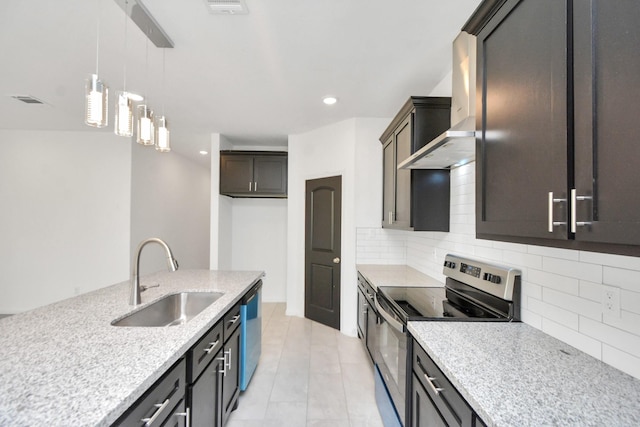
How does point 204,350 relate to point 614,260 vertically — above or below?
below

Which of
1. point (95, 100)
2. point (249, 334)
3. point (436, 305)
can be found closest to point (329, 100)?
point (95, 100)

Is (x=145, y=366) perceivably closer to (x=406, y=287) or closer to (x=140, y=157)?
(x=406, y=287)

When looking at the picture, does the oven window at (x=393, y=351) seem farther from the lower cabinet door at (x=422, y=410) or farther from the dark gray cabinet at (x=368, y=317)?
the dark gray cabinet at (x=368, y=317)

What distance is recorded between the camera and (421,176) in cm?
254

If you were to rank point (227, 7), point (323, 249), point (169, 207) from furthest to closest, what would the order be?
point (169, 207), point (323, 249), point (227, 7)

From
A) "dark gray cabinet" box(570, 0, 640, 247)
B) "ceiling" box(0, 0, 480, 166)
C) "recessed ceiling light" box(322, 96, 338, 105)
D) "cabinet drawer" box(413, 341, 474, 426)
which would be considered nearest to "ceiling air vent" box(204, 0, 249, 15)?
"ceiling" box(0, 0, 480, 166)

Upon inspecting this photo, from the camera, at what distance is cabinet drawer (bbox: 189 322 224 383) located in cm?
140

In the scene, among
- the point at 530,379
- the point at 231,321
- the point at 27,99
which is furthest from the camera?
the point at 27,99

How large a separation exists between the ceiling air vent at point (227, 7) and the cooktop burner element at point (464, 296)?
6.63ft

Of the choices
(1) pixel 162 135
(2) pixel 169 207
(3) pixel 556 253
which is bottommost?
(3) pixel 556 253

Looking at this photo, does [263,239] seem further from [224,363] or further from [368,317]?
[224,363]

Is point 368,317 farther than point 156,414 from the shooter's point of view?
Yes

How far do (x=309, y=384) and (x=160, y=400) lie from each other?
1751mm

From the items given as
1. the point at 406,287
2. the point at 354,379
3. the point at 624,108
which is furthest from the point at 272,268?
the point at 624,108
